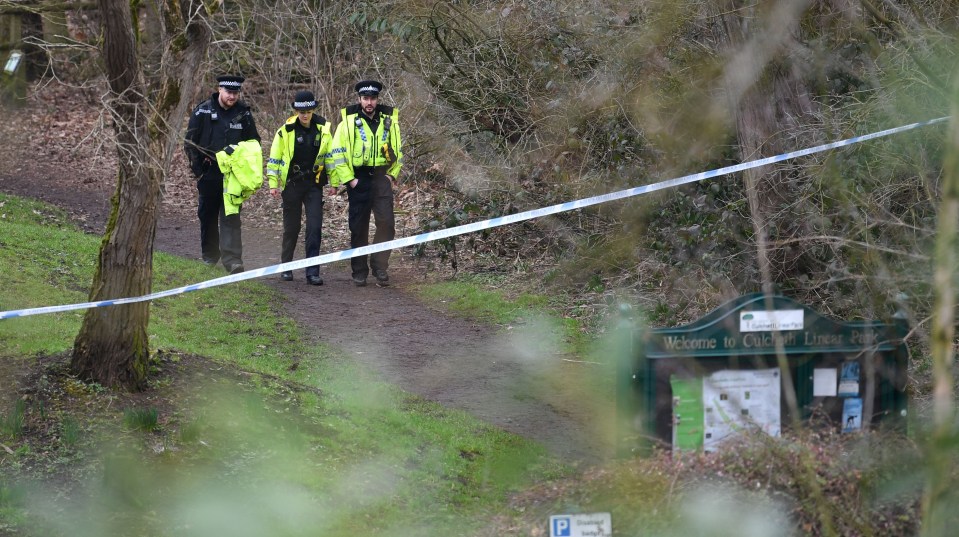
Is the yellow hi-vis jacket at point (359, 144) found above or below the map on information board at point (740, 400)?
above

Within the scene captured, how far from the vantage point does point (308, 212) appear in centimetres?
1191

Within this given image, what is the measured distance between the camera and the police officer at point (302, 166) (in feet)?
38.0

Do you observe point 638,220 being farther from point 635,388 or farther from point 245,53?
point 245,53

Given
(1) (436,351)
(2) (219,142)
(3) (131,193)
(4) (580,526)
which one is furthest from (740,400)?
(2) (219,142)

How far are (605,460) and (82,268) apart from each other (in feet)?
20.9

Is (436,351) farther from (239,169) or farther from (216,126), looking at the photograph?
(216,126)

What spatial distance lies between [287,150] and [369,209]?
109cm

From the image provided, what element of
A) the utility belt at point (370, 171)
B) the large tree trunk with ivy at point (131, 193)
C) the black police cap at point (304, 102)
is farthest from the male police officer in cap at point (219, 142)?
the large tree trunk with ivy at point (131, 193)

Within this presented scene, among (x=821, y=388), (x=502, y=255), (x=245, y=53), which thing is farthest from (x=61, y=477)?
(x=245, y=53)

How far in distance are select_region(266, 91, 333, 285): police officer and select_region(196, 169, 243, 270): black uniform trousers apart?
54cm

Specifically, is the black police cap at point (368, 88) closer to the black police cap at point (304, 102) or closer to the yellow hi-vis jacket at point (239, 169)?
the black police cap at point (304, 102)

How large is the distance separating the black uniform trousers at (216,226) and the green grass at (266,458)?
3.20m

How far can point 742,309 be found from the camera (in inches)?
216

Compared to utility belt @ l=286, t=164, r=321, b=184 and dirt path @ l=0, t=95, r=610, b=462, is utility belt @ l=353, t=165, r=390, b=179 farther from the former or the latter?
dirt path @ l=0, t=95, r=610, b=462
